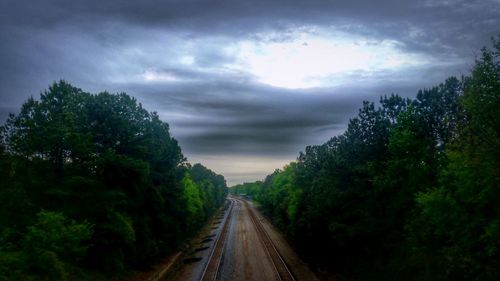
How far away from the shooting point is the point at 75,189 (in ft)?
87.5

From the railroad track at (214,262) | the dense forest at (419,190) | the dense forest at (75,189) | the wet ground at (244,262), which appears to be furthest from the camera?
the wet ground at (244,262)

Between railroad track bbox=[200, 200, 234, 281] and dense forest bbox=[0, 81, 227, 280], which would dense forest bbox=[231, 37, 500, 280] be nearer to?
railroad track bbox=[200, 200, 234, 281]

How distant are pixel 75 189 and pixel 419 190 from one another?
2021 cm

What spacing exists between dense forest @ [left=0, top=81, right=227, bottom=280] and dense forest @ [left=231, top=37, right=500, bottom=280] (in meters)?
14.1

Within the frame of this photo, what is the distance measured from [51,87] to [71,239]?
1003cm

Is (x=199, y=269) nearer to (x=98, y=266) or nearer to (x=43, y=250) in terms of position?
(x=98, y=266)

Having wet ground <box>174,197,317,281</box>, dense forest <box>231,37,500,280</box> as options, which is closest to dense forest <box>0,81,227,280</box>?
wet ground <box>174,197,317,281</box>

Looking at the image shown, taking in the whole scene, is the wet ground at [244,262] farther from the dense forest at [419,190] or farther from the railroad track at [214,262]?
the dense forest at [419,190]

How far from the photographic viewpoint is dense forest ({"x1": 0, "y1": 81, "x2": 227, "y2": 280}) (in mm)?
20734

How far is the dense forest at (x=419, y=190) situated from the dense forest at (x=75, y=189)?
14.1m

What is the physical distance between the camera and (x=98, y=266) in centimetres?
2736

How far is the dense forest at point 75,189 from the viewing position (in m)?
20.7

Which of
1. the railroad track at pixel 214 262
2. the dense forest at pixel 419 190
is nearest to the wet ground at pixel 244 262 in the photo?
the railroad track at pixel 214 262

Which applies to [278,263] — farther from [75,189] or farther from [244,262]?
[75,189]
